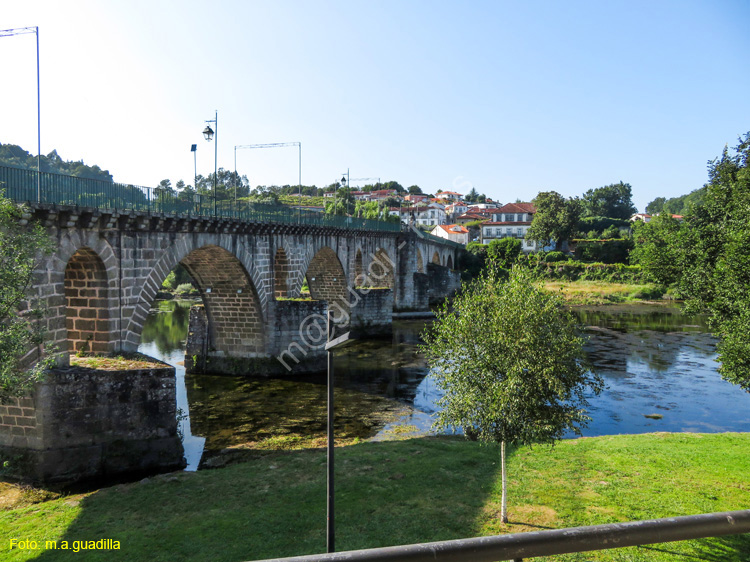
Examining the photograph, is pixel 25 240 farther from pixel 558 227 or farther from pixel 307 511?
pixel 558 227

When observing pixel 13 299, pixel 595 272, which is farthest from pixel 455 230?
pixel 13 299

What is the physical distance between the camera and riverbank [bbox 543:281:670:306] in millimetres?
69625

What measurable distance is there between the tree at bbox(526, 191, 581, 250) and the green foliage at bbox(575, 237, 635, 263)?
482 centimetres

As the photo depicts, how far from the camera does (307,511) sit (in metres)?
12.3

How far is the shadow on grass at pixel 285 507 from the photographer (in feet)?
34.8

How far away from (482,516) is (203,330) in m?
22.2

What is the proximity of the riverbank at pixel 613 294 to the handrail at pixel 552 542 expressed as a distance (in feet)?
225

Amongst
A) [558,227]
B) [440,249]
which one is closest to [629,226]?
[558,227]

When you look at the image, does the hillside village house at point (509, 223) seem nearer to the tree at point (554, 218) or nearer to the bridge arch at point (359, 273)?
the tree at point (554, 218)

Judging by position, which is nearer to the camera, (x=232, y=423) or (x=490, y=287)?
(x=490, y=287)

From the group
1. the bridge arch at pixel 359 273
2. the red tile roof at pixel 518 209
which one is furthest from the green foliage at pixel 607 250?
the bridge arch at pixel 359 273

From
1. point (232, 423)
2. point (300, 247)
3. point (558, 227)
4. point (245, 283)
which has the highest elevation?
point (558, 227)

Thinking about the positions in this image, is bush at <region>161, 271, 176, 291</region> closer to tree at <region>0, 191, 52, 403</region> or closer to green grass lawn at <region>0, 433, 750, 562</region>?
green grass lawn at <region>0, 433, 750, 562</region>

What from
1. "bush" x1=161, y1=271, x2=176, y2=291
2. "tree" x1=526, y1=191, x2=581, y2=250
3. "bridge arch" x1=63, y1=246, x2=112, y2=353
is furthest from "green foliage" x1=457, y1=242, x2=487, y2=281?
"bridge arch" x1=63, y1=246, x2=112, y2=353
